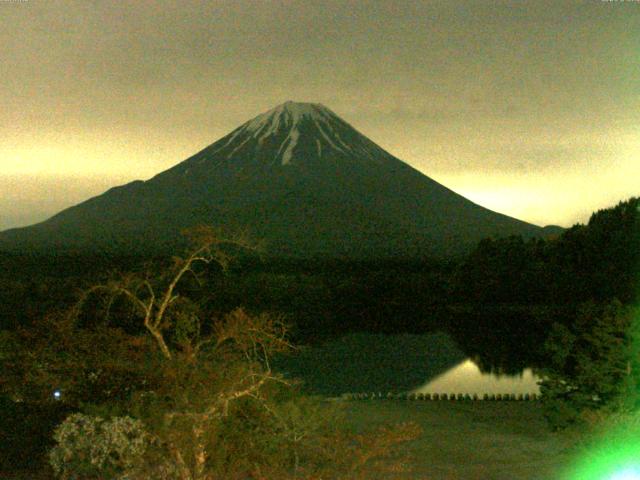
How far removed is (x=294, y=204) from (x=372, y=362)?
1626 inches

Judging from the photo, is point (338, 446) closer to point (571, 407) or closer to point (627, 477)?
point (627, 477)

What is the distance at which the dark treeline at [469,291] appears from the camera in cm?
3005

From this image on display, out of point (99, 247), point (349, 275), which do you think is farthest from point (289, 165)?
point (349, 275)

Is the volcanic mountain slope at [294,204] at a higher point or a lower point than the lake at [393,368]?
higher

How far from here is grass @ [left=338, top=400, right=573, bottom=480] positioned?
7.57 meters

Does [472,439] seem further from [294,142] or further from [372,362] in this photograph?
[294,142]

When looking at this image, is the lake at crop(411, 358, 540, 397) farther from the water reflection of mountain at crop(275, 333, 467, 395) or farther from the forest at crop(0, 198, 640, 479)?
the forest at crop(0, 198, 640, 479)

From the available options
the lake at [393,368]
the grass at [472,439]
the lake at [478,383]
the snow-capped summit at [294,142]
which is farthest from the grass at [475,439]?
the snow-capped summit at [294,142]

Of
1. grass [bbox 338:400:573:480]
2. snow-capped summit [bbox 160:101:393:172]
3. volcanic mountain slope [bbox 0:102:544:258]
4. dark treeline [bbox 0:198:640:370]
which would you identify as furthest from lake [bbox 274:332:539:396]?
snow-capped summit [bbox 160:101:393:172]

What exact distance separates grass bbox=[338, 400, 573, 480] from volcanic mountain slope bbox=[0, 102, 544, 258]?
1622 inches

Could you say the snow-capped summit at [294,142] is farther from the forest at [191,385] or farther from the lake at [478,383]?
the forest at [191,385]

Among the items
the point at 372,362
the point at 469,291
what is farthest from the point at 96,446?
the point at 469,291

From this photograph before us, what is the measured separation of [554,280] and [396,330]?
Answer: 244 inches

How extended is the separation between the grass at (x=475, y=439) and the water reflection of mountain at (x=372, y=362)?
16.9ft
